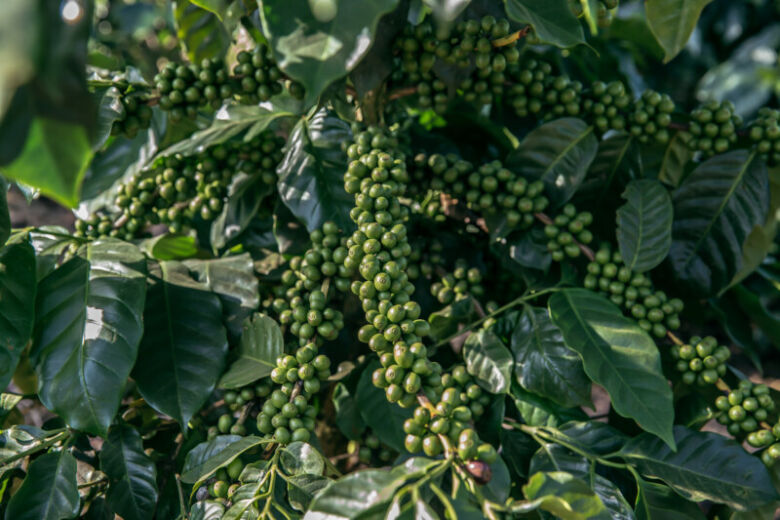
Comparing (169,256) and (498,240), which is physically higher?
(498,240)

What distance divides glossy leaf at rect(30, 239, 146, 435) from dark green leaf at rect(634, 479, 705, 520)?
62 centimetres

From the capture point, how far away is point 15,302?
719 mm

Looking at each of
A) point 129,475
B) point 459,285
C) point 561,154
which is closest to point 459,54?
point 561,154

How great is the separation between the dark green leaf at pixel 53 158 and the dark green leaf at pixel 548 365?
0.58m

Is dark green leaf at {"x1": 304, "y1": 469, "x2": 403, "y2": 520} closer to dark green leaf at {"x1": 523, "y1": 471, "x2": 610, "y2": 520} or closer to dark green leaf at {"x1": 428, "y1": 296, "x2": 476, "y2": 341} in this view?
dark green leaf at {"x1": 523, "y1": 471, "x2": 610, "y2": 520}

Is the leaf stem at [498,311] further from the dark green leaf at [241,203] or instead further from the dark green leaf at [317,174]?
the dark green leaf at [241,203]

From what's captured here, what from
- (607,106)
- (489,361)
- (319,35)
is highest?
(319,35)

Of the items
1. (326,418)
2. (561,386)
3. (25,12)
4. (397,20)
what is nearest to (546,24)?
(397,20)

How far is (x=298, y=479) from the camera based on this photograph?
2.03 ft

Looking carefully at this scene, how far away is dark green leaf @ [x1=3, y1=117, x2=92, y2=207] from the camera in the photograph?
39 centimetres

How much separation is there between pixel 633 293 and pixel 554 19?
0.37 metres

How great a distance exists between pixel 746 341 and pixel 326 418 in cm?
74

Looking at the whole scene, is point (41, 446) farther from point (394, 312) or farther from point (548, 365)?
point (548, 365)

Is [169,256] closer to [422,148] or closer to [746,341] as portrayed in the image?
[422,148]
